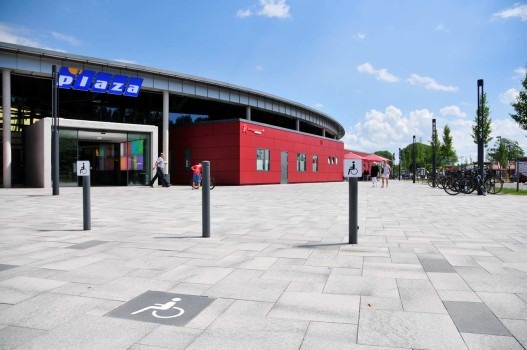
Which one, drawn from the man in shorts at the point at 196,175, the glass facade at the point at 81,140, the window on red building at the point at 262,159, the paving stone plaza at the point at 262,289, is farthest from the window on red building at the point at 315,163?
the paving stone plaza at the point at 262,289

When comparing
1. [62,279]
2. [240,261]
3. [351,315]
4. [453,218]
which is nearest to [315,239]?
[240,261]

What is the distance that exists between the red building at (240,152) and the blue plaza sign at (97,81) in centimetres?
526

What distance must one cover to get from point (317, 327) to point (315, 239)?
11.5ft

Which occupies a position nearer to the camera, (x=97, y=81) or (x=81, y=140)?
(x=97, y=81)

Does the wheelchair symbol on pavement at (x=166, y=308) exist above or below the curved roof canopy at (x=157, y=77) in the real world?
below

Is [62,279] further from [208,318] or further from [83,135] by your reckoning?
[83,135]

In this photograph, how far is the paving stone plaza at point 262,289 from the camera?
256 centimetres

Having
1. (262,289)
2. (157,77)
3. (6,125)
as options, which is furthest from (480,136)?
(6,125)

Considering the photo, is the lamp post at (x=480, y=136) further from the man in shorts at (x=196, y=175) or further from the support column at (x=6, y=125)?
the support column at (x=6, y=125)

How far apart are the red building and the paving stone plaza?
2018 cm

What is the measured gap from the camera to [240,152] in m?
26.6

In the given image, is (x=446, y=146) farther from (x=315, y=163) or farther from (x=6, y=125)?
(x=6, y=125)

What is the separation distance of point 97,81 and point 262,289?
24.9 metres

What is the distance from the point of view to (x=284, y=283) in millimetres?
3758
